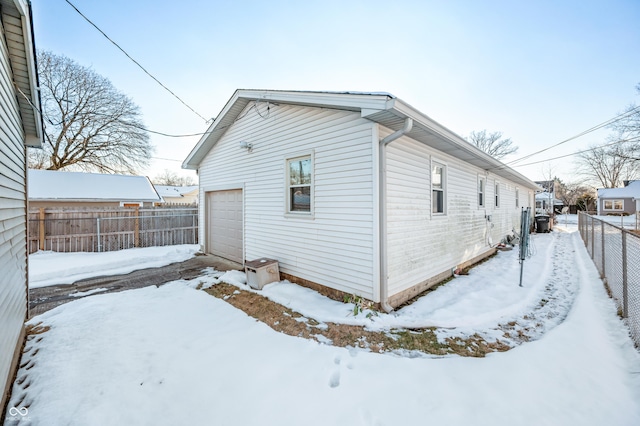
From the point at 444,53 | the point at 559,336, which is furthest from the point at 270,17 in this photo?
the point at 559,336

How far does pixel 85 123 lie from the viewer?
58.8 feet

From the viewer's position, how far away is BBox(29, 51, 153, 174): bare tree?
16.3 meters

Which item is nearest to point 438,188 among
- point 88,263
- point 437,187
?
point 437,187

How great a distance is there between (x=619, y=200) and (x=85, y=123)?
184 ft

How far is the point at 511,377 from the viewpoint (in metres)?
2.45

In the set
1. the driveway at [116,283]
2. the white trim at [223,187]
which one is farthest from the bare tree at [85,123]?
the driveway at [116,283]

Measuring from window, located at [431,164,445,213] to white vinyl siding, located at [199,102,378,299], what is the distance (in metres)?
2.42

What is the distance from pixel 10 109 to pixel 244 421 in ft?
14.3

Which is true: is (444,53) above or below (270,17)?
below

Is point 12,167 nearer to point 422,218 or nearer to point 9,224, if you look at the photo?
point 9,224

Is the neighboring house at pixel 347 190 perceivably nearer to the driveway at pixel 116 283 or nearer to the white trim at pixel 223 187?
the white trim at pixel 223 187

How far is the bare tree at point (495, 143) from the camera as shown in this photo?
32.0 metres

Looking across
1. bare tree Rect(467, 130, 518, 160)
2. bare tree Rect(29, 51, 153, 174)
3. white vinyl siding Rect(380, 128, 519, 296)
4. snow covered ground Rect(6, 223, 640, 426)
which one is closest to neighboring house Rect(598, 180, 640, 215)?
bare tree Rect(467, 130, 518, 160)

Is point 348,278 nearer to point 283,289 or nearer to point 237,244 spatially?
point 283,289
